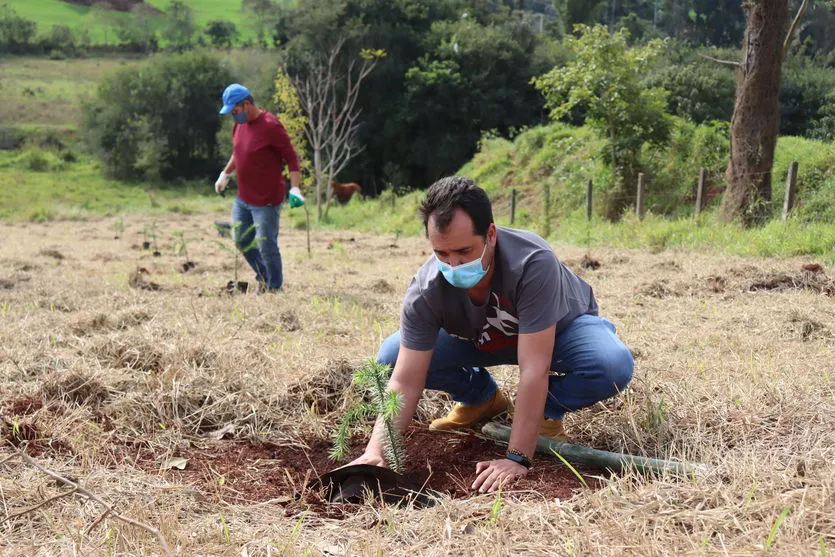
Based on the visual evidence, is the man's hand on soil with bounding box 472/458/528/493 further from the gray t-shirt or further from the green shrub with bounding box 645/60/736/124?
the green shrub with bounding box 645/60/736/124

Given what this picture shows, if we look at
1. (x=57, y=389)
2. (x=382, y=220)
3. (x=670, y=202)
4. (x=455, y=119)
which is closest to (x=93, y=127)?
(x=455, y=119)

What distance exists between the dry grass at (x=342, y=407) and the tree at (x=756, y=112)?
3.27 m

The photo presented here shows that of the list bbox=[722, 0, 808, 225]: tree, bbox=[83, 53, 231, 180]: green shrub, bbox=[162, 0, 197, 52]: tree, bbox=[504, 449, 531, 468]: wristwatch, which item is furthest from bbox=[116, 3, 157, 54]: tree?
bbox=[504, 449, 531, 468]: wristwatch

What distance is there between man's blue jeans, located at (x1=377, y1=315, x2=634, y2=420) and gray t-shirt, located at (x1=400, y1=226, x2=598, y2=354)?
0.08 metres

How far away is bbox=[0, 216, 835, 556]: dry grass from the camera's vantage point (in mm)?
1953

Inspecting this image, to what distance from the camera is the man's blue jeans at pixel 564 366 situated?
262cm

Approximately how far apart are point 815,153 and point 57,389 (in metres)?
11.3

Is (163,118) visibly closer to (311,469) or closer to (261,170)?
(261,170)

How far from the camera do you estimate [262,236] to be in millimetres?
5809

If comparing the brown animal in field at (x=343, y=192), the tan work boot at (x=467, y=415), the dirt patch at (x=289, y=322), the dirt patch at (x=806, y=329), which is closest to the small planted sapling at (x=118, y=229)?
the dirt patch at (x=289, y=322)

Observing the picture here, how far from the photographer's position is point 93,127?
3562 centimetres

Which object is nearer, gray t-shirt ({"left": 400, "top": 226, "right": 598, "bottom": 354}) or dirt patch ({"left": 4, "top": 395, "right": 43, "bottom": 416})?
gray t-shirt ({"left": 400, "top": 226, "right": 598, "bottom": 354})

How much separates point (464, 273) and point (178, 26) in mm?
64455

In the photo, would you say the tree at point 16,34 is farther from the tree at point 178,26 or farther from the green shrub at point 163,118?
the green shrub at point 163,118
